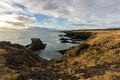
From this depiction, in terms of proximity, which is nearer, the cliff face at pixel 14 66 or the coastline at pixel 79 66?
the cliff face at pixel 14 66

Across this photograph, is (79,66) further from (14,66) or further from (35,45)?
(35,45)

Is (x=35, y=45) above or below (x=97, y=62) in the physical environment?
below

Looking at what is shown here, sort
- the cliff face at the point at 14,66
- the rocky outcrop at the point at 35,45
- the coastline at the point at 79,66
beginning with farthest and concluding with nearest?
the rocky outcrop at the point at 35,45 < the coastline at the point at 79,66 < the cliff face at the point at 14,66

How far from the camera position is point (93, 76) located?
62.1ft

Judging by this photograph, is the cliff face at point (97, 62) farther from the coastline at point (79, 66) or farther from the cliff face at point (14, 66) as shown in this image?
the cliff face at point (14, 66)

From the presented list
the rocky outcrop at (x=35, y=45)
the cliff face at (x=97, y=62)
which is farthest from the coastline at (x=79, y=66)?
the rocky outcrop at (x=35, y=45)

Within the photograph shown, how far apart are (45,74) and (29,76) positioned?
5.87 ft

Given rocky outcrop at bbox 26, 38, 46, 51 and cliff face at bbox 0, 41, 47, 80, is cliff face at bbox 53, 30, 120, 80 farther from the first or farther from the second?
A: rocky outcrop at bbox 26, 38, 46, 51

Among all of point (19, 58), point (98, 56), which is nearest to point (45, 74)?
point (19, 58)

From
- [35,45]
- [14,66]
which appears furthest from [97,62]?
[35,45]

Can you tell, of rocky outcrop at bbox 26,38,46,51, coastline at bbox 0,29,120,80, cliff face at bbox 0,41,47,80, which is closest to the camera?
cliff face at bbox 0,41,47,80

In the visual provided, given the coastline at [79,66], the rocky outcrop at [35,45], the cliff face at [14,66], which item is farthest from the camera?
the rocky outcrop at [35,45]

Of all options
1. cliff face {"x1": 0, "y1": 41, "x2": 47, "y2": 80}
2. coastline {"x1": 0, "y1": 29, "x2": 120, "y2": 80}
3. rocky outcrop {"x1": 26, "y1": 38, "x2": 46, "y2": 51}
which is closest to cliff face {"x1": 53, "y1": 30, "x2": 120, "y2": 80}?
coastline {"x1": 0, "y1": 29, "x2": 120, "y2": 80}

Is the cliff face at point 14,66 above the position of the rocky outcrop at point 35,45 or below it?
above
